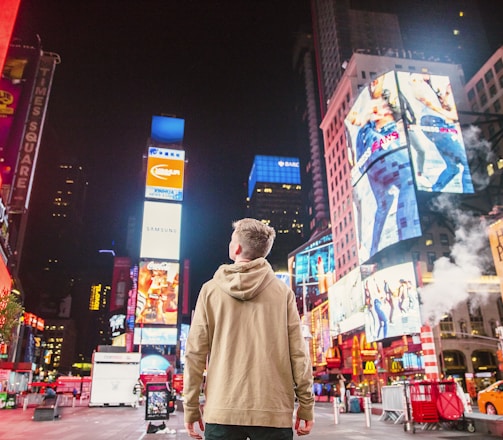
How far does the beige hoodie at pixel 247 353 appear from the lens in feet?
7.93

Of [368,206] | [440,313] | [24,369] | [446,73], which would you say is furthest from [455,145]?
[24,369]

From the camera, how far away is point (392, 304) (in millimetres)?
43531

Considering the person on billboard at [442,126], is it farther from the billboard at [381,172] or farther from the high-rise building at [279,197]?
the high-rise building at [279,197]

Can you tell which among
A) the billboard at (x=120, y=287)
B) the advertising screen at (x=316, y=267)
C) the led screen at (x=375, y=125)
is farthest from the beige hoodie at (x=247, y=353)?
the billboard at (x=120, y=287)

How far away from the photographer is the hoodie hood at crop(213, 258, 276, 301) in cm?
260

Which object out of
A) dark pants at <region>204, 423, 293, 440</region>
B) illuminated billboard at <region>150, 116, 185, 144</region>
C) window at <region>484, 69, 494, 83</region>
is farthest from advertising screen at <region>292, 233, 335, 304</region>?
dark pants at <region>204, 423, 293, 440</region>

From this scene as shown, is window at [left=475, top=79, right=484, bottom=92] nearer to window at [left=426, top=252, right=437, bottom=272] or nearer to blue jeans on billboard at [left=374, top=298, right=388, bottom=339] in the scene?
window at [left=426, top=252, right=437, bottom=272]

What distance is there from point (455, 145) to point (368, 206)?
498 inches

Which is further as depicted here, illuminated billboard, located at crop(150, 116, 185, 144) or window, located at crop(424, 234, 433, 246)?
illuminated billboard, located at crop(150, 116, 185, 144)

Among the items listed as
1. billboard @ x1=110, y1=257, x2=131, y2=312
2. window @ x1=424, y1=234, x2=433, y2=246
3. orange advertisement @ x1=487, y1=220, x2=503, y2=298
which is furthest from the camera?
billboard @ x1=110, y1=257, x2=131, y2=312

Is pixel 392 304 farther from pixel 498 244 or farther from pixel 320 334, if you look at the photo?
pixel 320 334

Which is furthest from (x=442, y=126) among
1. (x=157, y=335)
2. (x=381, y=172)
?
(x=157, y=335)

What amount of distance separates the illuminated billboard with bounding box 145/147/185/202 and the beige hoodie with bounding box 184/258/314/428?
70.9 meters

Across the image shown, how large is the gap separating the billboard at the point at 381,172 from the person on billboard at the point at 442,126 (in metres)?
3.12
